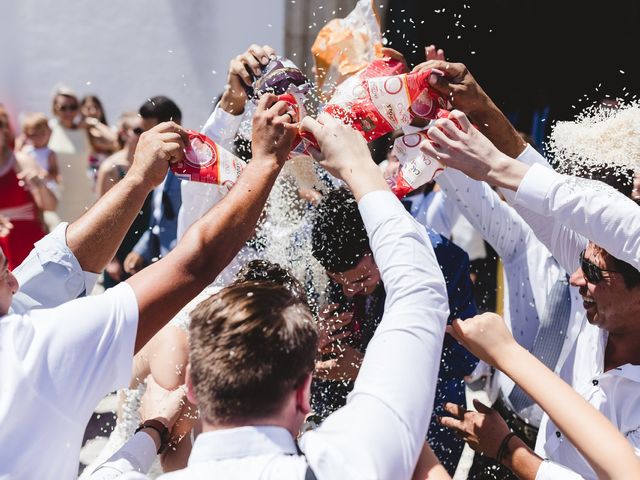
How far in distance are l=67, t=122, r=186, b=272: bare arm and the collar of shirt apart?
667 millimetres

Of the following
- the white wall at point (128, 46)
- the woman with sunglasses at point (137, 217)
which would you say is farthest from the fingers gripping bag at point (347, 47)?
the white wall at point (128, 46)

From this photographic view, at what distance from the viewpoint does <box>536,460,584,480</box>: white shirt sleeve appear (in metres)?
1.47

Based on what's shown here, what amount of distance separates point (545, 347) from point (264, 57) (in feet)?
4.06

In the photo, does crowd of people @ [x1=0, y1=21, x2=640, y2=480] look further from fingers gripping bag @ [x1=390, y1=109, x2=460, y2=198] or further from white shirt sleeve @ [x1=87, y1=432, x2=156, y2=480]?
fingers gripping bag @ [x1=390, y1=109, x2=460, y2=198]

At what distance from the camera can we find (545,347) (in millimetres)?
2178

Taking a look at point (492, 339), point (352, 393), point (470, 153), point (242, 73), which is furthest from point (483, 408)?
point (242, 73)

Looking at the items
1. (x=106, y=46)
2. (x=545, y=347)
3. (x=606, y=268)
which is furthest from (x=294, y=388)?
(x=106, y=46)

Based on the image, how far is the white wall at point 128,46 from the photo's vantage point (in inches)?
245

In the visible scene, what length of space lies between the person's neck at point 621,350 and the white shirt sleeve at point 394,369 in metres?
0.83

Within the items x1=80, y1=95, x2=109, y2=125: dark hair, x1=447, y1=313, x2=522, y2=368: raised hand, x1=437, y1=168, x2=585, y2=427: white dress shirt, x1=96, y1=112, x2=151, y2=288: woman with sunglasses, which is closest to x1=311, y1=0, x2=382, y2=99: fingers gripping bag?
x1=437, y1=168, x2=585, y2=427: white dress shirt

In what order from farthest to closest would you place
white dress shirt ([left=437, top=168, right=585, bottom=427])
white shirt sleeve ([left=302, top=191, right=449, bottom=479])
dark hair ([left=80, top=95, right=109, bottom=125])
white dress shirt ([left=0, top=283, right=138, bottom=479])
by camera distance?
dark hair ([left=80, top=95, right=109, bottom=125]) < white dress shirt ([left=437, top=168, right=585, bottom=427]) < white dress shirt ([left=0, top=283, right=138, bottom=479]) < white shirt sleeve ([left=302, top=191, right=449, bottom=479])

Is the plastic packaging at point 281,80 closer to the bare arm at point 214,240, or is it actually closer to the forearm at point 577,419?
the bare arm at point 214,240

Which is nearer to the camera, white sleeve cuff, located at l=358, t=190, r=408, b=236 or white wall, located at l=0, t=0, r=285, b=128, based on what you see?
white sleeve cuff, located at l=358, t=190, r=408, b=236

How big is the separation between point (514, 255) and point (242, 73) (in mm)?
1086
